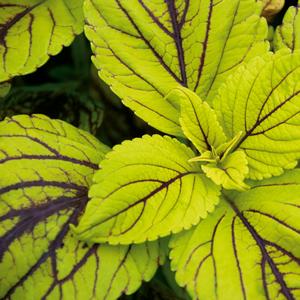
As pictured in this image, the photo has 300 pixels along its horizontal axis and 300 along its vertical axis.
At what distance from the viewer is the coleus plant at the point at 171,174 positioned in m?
0.91

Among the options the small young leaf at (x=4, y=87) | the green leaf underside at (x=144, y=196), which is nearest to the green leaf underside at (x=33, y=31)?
the small young leaf at (x=4, y=87)

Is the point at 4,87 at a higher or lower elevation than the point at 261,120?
higher

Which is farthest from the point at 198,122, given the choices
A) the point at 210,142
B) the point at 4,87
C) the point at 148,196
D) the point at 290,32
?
the point at 4,87

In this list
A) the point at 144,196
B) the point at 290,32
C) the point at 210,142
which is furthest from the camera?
the point at 290,32

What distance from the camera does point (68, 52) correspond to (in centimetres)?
179

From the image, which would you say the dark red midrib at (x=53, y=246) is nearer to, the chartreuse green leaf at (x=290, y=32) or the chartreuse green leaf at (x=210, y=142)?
the chartreuse green leaf at (x=210, y=142)

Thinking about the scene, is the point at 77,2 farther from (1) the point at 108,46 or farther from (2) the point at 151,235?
(2) the point at 151,235

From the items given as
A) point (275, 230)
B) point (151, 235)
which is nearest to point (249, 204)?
point (275, 230)

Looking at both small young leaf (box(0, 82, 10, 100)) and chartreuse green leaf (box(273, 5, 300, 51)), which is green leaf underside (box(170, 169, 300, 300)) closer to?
chartreuse green leaf (box(273, 5, 300, 51))

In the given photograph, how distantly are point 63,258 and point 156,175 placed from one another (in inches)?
7.3

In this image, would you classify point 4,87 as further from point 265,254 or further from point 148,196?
point 265,254

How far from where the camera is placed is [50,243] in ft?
3.04

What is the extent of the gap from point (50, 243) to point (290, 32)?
580mm

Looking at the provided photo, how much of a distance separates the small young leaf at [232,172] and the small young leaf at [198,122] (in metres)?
0.04
